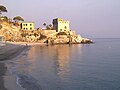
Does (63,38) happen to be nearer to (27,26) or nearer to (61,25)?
(61,25)

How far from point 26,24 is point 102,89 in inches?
4441

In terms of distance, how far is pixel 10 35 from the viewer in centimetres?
10269

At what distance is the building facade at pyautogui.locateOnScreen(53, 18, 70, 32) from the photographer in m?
128

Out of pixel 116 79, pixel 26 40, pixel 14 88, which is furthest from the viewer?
pixel 26 40

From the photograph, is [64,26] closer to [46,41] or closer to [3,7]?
[46,41]

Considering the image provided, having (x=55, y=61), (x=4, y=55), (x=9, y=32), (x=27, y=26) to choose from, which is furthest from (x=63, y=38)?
(x=4, y=55)

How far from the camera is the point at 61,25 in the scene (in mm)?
129500

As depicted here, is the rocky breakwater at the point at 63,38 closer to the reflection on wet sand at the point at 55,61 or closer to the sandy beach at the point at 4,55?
the reflection on wet sand at the point at 55,61

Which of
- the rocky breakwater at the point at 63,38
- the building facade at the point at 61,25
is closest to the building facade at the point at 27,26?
the building facade at the point at 61,25

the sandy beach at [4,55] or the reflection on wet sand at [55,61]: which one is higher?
the sandy beach at [4,55]

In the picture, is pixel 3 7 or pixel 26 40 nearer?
pixel 3 7

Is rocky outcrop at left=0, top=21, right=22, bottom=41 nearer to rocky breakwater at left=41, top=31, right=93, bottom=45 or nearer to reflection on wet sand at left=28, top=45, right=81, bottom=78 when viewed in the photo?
rocky breakwater at left=41, top=31, right=93, bottom=45

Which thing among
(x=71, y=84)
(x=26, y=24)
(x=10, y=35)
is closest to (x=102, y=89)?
(x=71, y=84)

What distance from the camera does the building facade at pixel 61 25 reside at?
128 m
